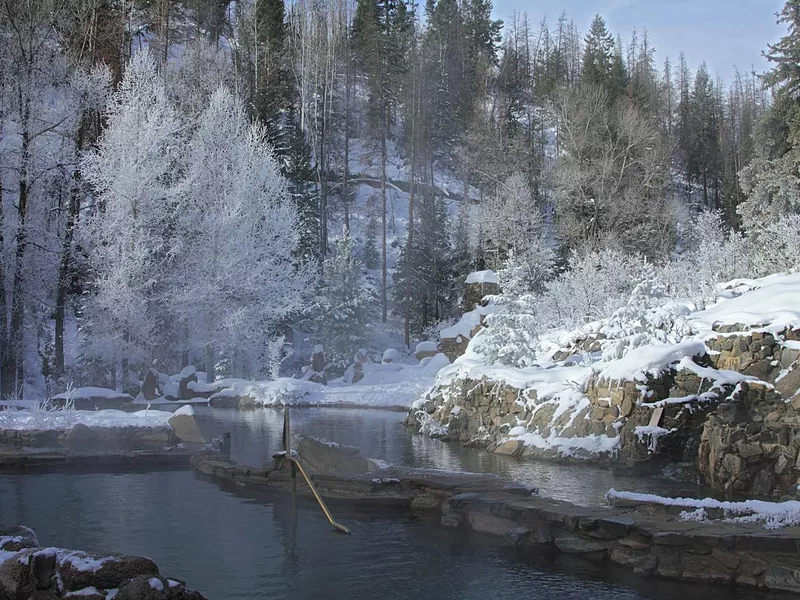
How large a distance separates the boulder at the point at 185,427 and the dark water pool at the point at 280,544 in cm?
248

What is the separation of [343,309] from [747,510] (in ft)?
87.9

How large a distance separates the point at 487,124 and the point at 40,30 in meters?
31.7

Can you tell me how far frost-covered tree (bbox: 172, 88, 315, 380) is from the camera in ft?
82.9

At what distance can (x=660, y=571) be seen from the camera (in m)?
7.35

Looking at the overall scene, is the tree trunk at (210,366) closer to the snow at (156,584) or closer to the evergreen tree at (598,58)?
the snow at (156,584)

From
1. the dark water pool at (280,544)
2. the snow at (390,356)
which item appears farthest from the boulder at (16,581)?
the snow at (390,356)

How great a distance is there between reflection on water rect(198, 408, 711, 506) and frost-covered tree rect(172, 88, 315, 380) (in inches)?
145

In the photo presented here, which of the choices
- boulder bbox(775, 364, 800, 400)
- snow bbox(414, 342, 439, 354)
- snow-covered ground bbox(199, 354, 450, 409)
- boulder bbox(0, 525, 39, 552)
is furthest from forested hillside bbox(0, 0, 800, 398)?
boulder bbox(0, 525, 39, 552)

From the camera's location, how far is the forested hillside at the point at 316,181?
22.1 m

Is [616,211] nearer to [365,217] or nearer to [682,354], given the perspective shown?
[365,217]

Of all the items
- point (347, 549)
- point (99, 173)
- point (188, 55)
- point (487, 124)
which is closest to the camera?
point (347, 549)

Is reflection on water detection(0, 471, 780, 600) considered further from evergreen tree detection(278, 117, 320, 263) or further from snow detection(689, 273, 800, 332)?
evergreen tree detection(278, 117, 320, 263)

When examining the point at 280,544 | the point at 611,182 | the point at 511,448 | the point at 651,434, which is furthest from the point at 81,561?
the point at 611,182

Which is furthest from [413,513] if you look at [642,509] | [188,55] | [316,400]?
[188,55]
